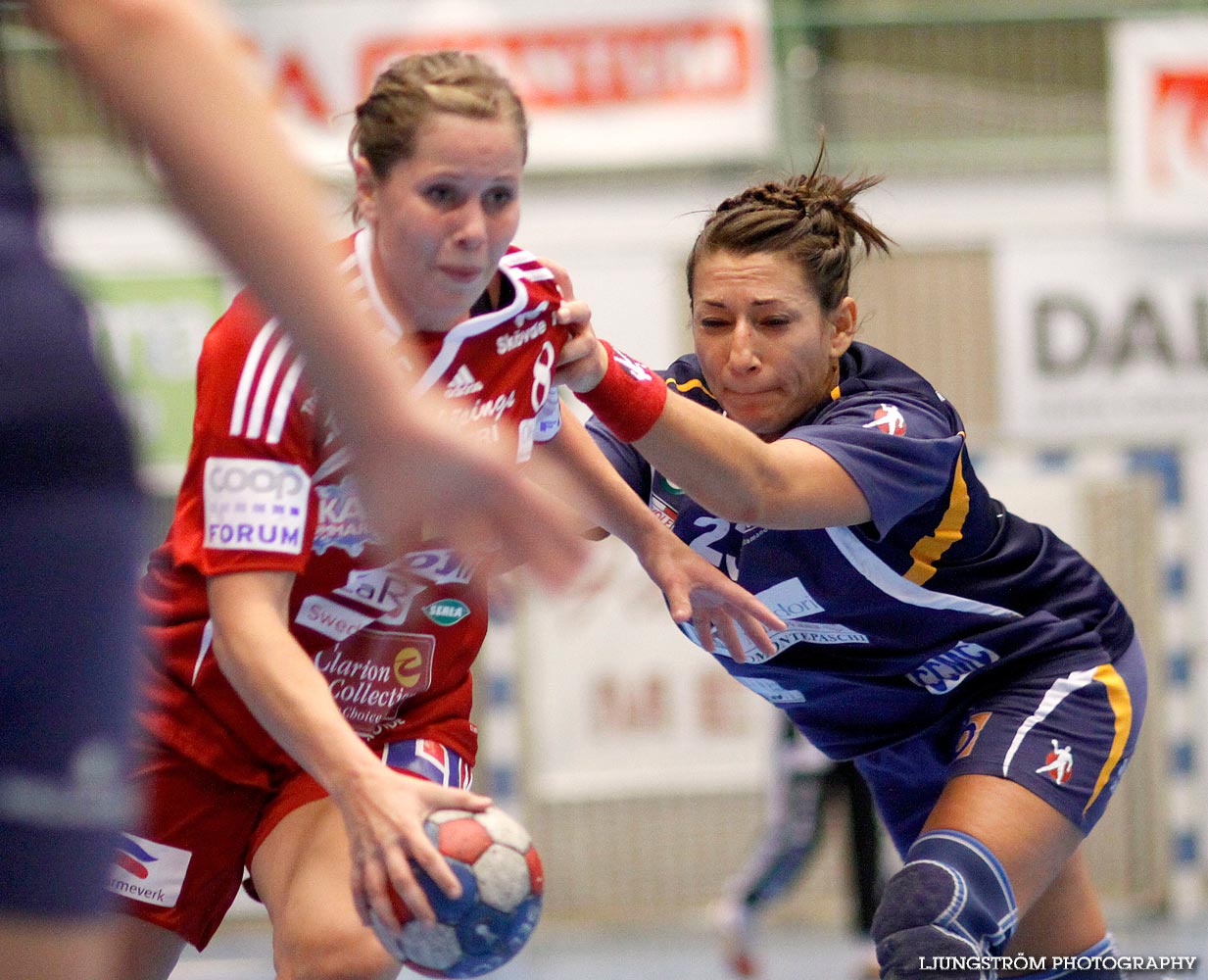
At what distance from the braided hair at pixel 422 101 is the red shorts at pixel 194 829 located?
0.97 m

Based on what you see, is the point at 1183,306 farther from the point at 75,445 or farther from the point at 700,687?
the point at 75,445

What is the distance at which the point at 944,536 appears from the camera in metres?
2.70

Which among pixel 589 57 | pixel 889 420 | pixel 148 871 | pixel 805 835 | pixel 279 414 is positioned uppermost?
pixel 589 57

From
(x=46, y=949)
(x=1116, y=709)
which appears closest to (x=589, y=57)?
(x=1116, y=709)

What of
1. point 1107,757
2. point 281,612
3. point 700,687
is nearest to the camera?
point 281,612

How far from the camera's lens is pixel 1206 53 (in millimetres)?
6770

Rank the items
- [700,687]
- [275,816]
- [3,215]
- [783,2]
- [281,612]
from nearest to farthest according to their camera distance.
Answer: [3,215] < [281,612] < [275,816] < [700,687] < [783,2]

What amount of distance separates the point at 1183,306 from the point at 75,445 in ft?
20.8

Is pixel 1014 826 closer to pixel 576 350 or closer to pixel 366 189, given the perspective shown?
pixel 576 350

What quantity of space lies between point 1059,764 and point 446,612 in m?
1.08

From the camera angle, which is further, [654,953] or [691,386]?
[654,953]

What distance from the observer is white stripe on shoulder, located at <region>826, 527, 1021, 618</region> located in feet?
8.61

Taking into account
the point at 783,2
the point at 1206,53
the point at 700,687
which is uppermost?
the point at 783,2

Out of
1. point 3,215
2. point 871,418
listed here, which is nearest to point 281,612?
point 871,418
